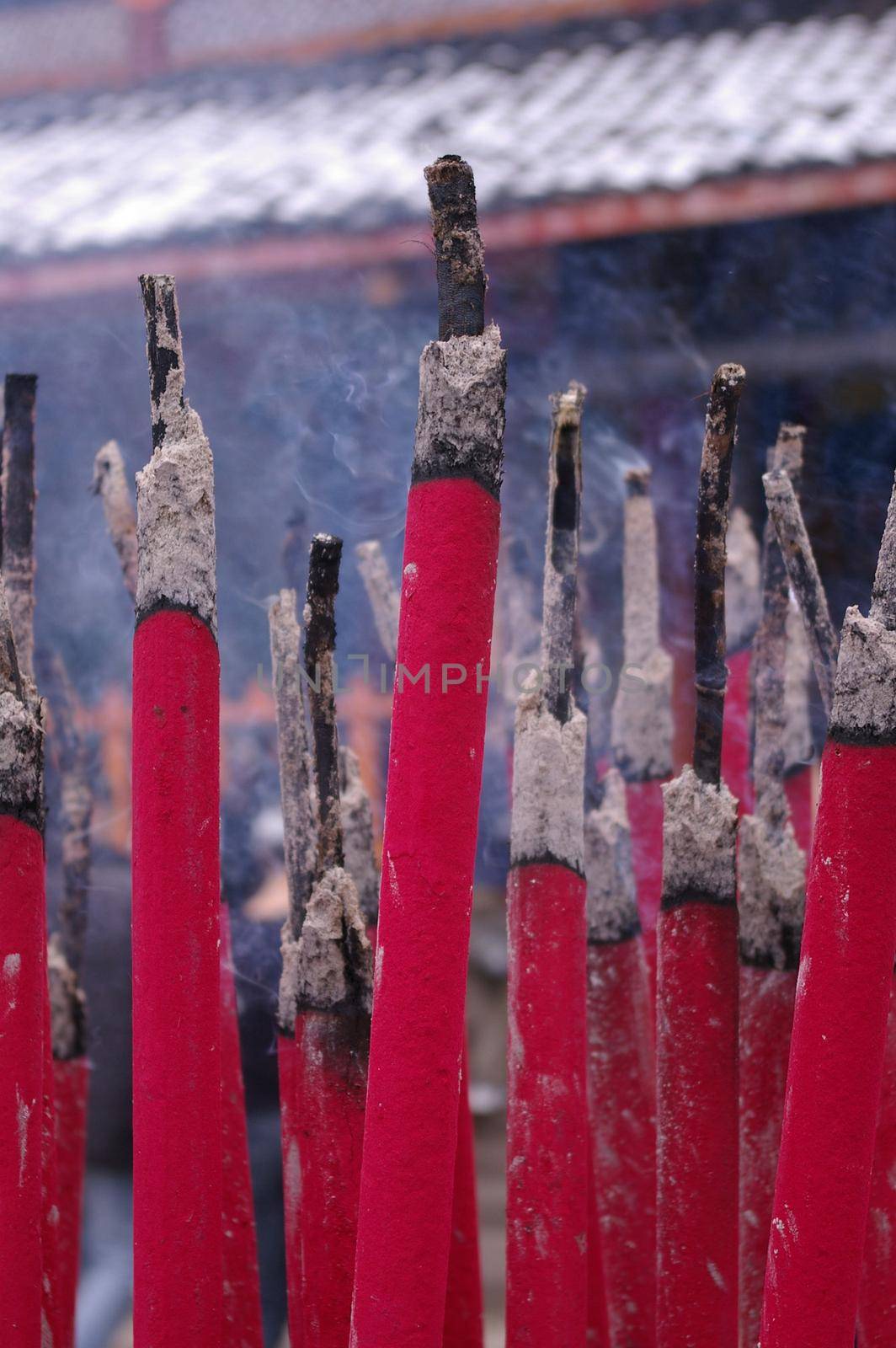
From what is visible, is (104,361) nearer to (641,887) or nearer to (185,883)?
(641,887)

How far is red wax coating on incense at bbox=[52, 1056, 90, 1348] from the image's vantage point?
3.96ft

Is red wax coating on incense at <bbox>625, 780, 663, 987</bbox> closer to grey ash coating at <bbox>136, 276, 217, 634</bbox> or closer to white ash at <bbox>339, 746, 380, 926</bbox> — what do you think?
white ash at <bbox>339, 746, 380, 926</bbox>

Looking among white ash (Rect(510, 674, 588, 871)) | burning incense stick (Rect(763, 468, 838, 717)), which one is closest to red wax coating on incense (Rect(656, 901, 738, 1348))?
white ash (Rect(510, 674, 588, 871))

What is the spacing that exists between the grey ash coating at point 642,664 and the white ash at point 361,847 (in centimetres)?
35

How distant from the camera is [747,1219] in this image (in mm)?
1059

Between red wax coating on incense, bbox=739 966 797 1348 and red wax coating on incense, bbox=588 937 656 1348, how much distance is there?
5.3 inches

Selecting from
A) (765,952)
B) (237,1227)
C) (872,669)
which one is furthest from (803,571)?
(237,1227)

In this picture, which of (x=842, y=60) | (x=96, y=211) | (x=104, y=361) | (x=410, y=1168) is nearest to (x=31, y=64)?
(x=96, y=211)

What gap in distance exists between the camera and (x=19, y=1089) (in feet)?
2.87

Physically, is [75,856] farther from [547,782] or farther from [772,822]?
[772,822]

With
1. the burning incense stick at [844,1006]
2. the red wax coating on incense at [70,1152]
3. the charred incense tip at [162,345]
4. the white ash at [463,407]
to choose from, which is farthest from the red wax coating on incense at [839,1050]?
the red wax coating on incense at [70,1152]

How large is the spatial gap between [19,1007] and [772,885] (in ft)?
1.89

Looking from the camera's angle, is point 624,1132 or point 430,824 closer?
point 430,824

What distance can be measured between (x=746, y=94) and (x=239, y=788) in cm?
190
